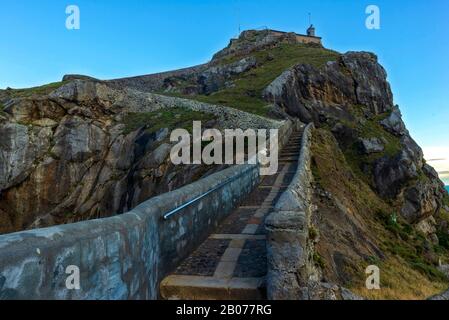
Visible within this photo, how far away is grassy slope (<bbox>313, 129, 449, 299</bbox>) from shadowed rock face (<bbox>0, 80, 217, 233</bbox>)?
10.8 m

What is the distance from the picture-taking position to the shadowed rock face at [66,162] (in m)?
23.5

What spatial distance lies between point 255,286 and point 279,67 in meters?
42.5

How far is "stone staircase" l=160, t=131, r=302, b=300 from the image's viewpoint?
16.2 feet

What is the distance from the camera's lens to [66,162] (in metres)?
25.6

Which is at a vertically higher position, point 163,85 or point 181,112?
point 163,85

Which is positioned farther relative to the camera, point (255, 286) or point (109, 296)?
point (255, 286)

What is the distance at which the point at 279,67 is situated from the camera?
44.5 meters

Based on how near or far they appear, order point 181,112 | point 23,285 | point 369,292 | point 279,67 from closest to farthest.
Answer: point 23,285
point 369,292
point 181,112
point 279,67

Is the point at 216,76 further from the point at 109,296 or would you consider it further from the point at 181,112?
the point at 109,296

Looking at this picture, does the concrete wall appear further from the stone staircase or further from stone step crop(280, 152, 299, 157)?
stone step crop(280, 152, 299, 157)

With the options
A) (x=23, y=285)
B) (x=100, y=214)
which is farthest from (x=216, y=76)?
(x=23, y=285)
